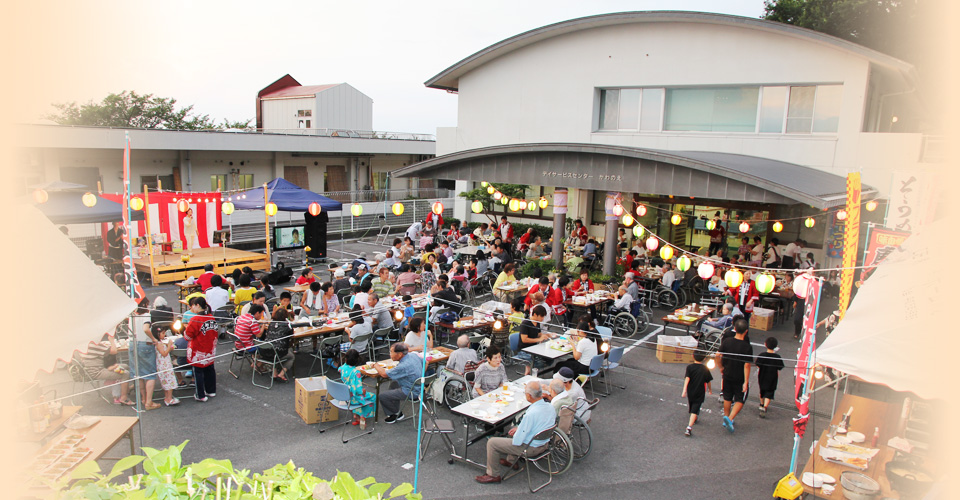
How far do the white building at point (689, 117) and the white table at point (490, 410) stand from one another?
26.1 feet

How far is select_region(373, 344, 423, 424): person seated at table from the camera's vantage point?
948 centimetres

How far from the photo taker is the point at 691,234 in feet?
75.2

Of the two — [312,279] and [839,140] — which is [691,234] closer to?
[839,140]

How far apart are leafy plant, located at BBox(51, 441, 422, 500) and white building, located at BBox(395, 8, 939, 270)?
39.8 feet

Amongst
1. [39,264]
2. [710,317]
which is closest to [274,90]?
[710,317]

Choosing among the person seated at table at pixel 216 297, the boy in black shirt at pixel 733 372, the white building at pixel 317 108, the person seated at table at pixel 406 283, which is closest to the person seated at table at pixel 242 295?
the person seated at table at pixel 216 297

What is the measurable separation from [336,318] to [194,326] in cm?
287

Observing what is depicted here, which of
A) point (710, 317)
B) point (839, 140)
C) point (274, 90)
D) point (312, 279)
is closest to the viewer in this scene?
point (710, 317)

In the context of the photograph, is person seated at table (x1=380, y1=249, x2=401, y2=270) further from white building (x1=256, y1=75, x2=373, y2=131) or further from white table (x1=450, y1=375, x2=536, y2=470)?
white building (x1=256, y1=75, x2=373, y2=131)

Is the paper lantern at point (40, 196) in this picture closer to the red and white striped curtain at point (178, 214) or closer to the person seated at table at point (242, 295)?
the red and white striped curtain at point (178, 214)

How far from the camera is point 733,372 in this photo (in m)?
9.42

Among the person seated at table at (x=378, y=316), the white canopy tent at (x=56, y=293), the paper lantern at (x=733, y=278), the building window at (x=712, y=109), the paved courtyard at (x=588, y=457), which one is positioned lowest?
the paved courtyard at (x=588, y=457)

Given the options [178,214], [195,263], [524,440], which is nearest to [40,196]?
[178,214]

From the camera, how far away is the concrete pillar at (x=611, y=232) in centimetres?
1647
